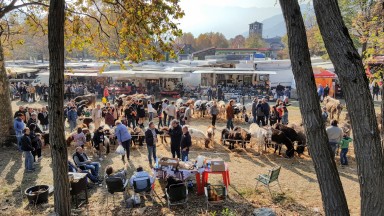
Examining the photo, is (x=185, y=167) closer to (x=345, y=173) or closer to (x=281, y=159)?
(x=281, y=159)

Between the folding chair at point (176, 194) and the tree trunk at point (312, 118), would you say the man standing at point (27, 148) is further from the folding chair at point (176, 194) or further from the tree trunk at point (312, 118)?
the tree trunk at point (312, 118)

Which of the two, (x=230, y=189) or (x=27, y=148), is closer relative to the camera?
(x=230, y=189)

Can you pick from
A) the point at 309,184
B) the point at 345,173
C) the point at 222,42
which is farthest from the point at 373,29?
the point at 222,42

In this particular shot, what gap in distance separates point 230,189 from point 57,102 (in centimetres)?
508

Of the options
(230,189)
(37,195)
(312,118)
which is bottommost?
(230,189)

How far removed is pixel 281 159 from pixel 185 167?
421 centimetres

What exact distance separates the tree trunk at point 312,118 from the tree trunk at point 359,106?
35 centimetres

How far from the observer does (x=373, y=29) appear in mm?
10070

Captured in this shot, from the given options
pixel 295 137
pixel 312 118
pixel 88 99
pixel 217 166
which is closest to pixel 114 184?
pixel 217 166

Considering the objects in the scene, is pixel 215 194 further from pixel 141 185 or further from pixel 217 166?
pixel 141 185

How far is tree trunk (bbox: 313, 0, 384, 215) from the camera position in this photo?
11.7ft

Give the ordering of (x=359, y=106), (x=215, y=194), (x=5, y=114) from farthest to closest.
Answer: (x=5, y=114)
(x=215, y=194)
(x=359, y=106)

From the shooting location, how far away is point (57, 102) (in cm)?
538

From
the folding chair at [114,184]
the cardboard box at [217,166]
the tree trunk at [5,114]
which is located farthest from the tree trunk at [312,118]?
the tree trunk at [5,114]
